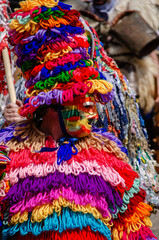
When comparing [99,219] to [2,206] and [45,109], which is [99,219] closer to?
[2,206]

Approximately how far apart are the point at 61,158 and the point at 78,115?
0.18 metres

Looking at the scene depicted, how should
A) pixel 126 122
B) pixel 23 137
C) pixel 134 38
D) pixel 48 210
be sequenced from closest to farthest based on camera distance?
pixel 48 210
pixel 23 137
pixel 126 122
pixel 134 38

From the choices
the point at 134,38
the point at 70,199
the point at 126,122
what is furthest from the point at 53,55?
the point at 134,38

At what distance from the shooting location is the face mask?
1.32 metres

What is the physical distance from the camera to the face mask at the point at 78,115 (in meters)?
1.32

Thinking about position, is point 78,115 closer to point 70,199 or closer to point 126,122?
point 70,199

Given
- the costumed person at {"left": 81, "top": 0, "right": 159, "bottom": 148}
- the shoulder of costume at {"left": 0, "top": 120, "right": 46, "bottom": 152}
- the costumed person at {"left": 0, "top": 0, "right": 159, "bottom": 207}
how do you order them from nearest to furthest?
the shoulder of costume at {"left": 0, "top": 120, "right": 46, "bottom": 152}
the costumed person at {"left": 0, "top": 0, "right": 159, "bottom": 207}
the costumed person at {"left": 81, "top": 0, "right": 159, "bottom": 148}

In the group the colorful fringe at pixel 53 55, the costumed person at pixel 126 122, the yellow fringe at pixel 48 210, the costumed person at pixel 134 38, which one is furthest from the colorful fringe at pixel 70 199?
the costumed person at pixel 134 38

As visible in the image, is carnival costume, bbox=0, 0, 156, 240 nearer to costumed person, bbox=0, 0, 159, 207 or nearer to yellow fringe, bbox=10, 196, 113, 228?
yellow fringe, bbox=10, 196, 113, 228

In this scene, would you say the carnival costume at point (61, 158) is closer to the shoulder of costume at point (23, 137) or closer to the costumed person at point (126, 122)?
the shoulder of costume at point (23, 137)

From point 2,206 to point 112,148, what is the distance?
49cm

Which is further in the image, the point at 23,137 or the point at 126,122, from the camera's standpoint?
the point at 126,122

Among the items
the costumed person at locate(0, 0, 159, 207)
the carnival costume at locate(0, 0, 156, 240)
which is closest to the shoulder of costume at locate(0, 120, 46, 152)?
the carnival costume at locate(0, 0, 156, 240)

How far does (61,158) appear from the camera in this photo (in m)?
1.30
